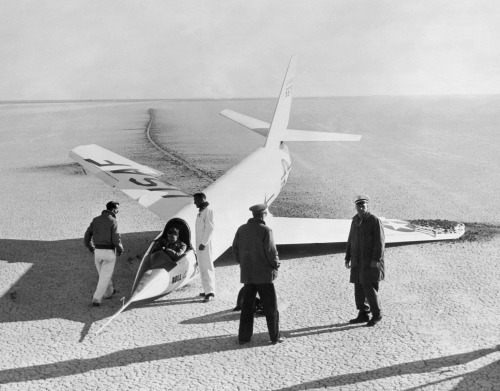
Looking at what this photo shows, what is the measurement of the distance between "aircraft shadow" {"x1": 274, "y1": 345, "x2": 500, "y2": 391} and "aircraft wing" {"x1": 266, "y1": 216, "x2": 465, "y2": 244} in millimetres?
6407

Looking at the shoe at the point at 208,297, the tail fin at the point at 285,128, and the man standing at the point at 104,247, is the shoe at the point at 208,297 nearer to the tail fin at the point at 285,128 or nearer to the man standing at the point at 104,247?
the man standing at the point at 104,247

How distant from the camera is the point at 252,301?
32.6 feet

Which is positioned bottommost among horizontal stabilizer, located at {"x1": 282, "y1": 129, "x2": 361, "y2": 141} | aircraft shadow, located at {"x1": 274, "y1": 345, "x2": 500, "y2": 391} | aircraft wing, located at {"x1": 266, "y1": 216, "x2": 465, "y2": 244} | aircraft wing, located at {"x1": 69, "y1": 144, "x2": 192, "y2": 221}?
aircraft shadow, located at {"x1": 274, "y1": 345, "x2": 500, "y2": 391}

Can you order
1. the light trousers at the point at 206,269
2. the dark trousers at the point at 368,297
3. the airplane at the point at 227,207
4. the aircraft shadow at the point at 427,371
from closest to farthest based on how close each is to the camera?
the aircraft shadow at the point at 427,371 < the dark trousers at the point at 368,297 < the airplane at the point at 227,207 < the light trousers at the point at 206,269

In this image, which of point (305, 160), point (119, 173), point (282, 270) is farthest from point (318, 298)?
point (305, 160)

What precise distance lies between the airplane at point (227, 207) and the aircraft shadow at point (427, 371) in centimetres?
397

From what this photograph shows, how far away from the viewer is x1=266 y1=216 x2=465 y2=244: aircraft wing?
51.1 feet

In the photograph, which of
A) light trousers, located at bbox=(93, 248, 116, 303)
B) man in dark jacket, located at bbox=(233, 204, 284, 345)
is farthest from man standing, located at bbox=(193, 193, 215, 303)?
man in dark jacket, located at bbox=(233, 204, 284, 345)

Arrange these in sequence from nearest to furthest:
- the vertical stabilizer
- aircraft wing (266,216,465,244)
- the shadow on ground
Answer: the shadow on ground, aircraft wing (266,216,465,244), the vertical stabilizer

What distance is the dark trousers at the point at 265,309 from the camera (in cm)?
980

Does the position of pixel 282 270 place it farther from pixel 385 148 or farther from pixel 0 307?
pixel 385 148

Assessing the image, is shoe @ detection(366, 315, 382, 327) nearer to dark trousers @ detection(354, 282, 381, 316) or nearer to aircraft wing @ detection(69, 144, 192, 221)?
dark trousers @ detection(354, 282, 381, 316)

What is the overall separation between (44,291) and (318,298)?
20.5 feet

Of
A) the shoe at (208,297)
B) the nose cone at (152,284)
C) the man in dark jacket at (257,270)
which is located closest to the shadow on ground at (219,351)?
the man in dark jacket at (257,270)
